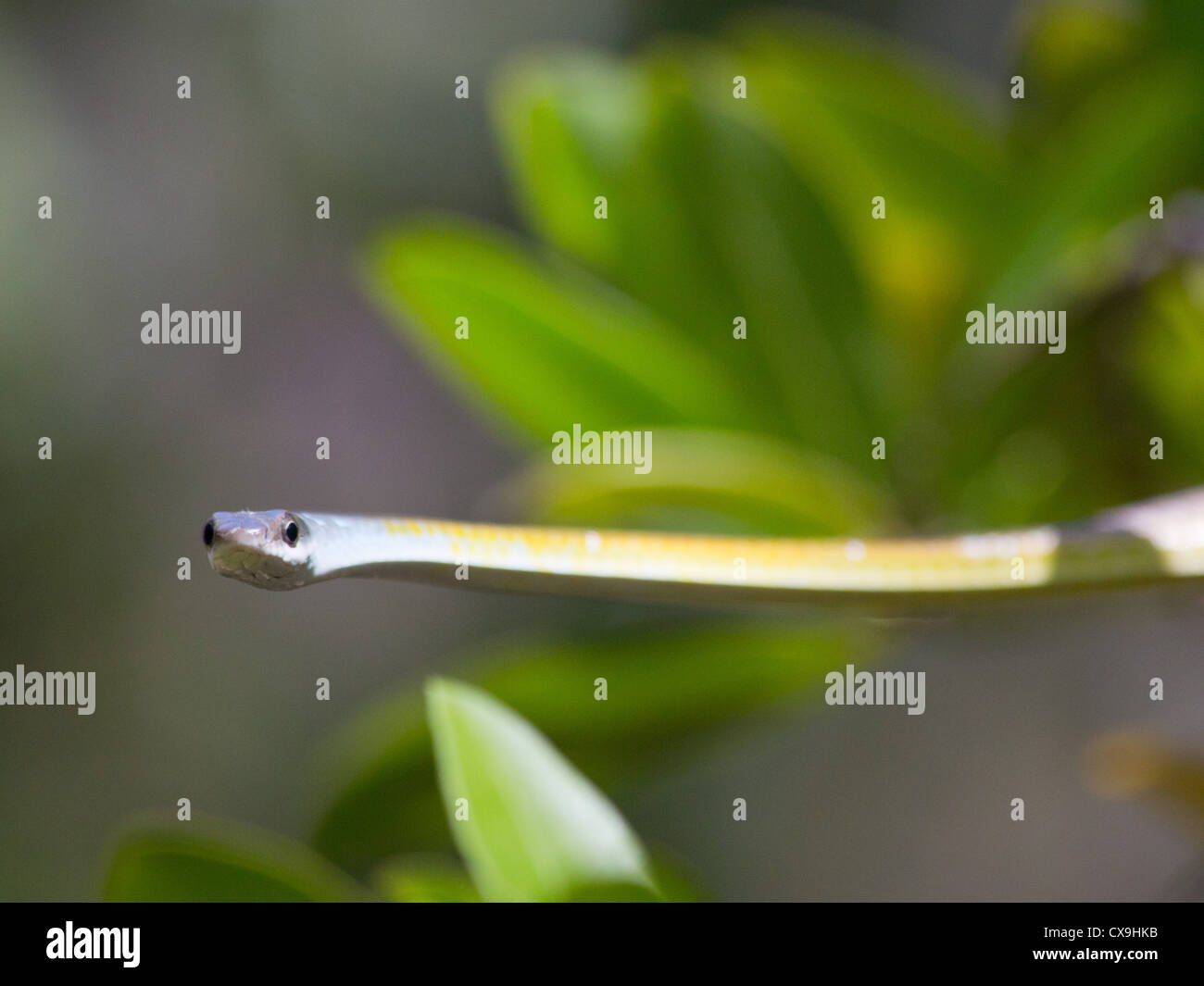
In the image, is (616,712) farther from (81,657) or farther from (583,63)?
(81,657)

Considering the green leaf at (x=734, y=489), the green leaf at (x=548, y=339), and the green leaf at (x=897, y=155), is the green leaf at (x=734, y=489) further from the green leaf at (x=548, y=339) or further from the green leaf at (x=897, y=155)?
the green leaf at (x=897, y=155)

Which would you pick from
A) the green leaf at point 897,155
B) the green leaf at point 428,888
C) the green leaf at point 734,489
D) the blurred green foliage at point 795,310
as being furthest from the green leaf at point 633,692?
the green leaf at point 428,888

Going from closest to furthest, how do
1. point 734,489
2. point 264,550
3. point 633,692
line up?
point 264,550 → point 734,489 → point 633,692

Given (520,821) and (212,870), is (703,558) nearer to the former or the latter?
(520,821)

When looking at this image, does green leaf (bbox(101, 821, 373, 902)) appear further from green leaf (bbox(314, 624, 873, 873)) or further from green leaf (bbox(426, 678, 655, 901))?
green leaf (bbox(314, 624, 873, 873))

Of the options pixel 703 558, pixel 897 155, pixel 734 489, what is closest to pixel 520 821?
pixel 703 558

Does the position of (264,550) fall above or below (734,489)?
below
